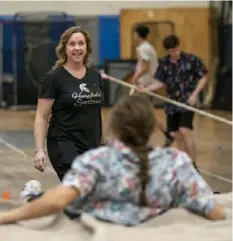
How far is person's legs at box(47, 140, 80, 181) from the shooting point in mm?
5305

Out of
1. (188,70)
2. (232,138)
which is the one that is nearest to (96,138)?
(188,70)

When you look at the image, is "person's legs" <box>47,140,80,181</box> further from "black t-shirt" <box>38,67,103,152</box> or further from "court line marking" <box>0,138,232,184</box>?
"court line marking" <box>0,138,232,184</box>

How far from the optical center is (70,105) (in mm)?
5309

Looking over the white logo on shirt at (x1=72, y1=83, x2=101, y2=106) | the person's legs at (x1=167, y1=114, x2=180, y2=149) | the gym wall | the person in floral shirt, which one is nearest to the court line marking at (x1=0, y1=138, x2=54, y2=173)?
the person's legs at (x1=167, y1=114, x2=180, y2=149)

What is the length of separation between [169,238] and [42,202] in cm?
55

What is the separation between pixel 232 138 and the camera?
12164 millimetres

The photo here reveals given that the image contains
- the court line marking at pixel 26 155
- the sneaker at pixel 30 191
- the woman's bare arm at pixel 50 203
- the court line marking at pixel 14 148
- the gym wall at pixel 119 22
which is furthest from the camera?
the gym wall at pixel 119 22

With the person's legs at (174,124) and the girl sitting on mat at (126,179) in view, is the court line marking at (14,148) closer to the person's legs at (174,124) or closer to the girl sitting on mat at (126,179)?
the person's legs at (174,124)

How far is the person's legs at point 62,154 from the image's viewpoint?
5.30 meters

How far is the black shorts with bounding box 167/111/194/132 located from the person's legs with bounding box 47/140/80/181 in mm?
3756

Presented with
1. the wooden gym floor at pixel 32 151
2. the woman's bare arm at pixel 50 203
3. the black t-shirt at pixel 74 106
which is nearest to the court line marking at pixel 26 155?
the wooden gym floor at pixel 32 151

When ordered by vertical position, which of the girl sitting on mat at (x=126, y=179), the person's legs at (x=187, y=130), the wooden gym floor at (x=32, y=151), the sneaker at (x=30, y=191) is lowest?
the wooden gym floor at (x=32, y=151)

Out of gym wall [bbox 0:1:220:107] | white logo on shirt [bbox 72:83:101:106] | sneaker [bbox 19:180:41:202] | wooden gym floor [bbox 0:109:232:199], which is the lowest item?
wooden gym floor [bbox 0:109:232:199]

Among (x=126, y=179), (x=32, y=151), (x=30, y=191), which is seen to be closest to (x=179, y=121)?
(x=32, y=151)
